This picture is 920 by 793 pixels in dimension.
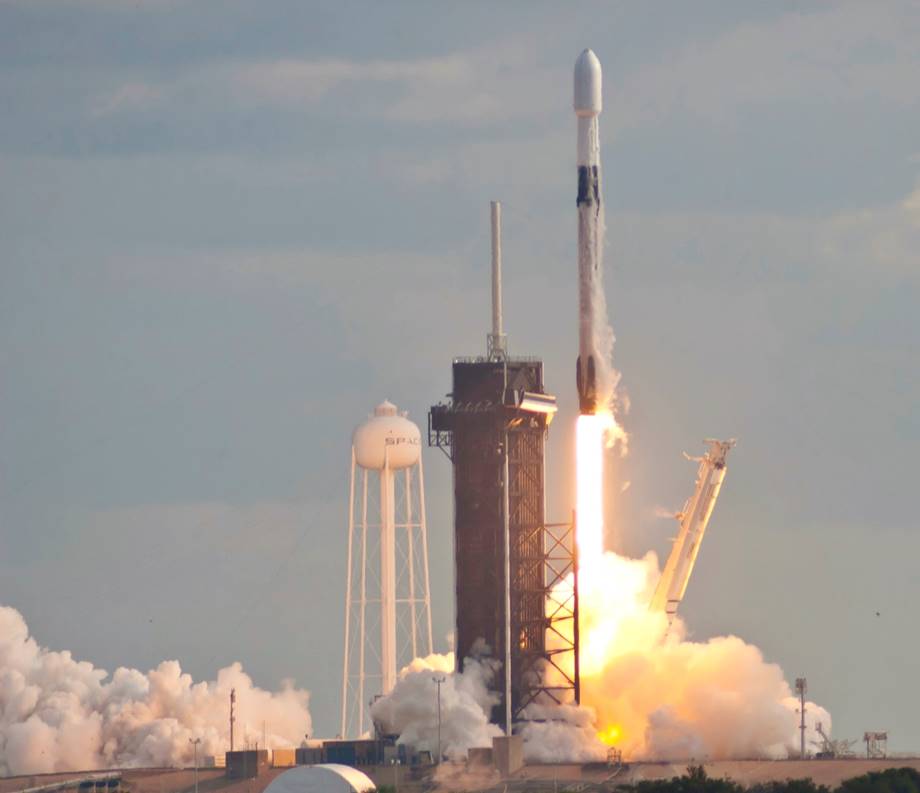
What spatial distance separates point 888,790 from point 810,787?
395cm

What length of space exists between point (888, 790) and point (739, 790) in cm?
743

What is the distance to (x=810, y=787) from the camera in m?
200

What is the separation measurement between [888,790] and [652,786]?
11764 mm

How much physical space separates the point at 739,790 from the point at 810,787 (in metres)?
3.57

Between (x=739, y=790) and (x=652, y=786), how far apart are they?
14.8 ft

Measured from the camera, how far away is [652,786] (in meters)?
199

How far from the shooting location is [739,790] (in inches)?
7859

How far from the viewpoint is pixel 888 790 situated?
199m

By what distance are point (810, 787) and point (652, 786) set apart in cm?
804
